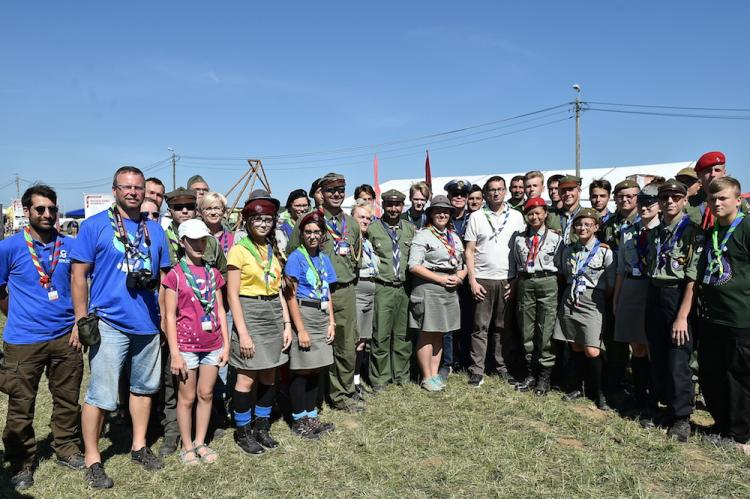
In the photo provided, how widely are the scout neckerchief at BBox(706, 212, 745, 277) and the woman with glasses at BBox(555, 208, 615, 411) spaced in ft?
3.53

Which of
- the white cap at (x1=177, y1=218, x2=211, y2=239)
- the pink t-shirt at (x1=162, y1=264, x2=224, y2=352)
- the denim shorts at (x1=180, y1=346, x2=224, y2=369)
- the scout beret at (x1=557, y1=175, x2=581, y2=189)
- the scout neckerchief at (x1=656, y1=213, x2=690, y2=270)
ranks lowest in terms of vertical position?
the denim shorts at (x1=180, y1=346, x2=224, y2=369)

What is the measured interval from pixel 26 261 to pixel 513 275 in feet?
16.1

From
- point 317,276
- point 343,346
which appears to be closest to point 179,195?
point 317,276

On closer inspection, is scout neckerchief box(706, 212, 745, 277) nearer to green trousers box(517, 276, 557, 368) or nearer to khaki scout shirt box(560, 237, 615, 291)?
khaki scout shirt box(560, 237, 615, 291)

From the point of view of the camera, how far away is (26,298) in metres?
3.91

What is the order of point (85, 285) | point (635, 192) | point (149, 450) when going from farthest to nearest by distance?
point (635, 192) < point (149, 450) < point (85, 285)

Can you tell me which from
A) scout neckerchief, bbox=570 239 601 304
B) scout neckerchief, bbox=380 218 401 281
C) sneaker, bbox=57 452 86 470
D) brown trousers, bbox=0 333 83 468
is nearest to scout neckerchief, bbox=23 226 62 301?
brown trousers, bbox=0 333 83 468

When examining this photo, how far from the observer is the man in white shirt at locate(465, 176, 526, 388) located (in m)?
5.97

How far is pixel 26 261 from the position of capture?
3918 mm

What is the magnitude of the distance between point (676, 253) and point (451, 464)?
9.00 feet

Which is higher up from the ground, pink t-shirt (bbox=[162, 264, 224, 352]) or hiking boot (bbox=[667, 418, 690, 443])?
pink t-shirt (bbox=[162, 264, 224, 352])

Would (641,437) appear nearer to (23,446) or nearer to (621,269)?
(621,269)

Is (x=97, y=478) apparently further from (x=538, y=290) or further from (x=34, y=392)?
(x=538, y=290)

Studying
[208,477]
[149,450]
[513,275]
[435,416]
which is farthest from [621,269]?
[149,450]
